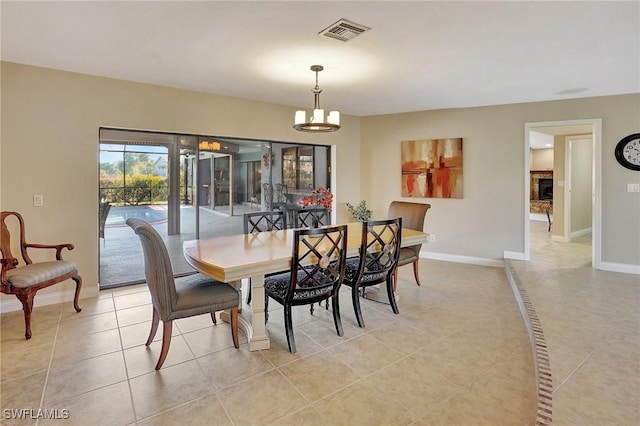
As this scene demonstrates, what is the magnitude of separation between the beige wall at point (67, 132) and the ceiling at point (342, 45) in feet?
0.66

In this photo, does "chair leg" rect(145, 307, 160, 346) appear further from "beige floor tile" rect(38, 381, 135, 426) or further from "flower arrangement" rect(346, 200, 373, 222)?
"flower arrangement" rect(346, 200, 373, 222)

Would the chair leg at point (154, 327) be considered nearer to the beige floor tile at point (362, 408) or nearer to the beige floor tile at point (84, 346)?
the beige floor tile at point (84, 346)

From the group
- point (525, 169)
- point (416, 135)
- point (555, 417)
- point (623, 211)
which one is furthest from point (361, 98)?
point (555, 417)

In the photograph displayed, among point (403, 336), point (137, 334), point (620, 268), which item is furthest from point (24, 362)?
point (620, 268)

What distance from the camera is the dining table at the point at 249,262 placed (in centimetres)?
236

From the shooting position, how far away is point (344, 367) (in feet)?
7.94

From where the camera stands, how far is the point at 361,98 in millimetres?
4988

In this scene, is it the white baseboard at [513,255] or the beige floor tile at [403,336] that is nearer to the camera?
the beige floor tile at [403,336]

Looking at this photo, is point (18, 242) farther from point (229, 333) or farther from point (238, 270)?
point (238, 270)

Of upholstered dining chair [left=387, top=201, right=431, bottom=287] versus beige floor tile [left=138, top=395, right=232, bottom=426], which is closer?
beige floor tile [left=138, top=395, right=232, bottom=426]

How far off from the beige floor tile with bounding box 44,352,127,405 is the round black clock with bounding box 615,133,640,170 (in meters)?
6.15

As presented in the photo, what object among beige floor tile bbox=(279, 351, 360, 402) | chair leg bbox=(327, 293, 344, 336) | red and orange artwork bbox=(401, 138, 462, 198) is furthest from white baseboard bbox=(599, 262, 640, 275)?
beige floor tile bbox=(279, 351, 360, 402)

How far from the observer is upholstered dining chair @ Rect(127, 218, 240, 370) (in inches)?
91.6

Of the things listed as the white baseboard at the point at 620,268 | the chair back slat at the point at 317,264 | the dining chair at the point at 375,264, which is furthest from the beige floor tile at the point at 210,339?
the white baseboard at the point at 620,268
